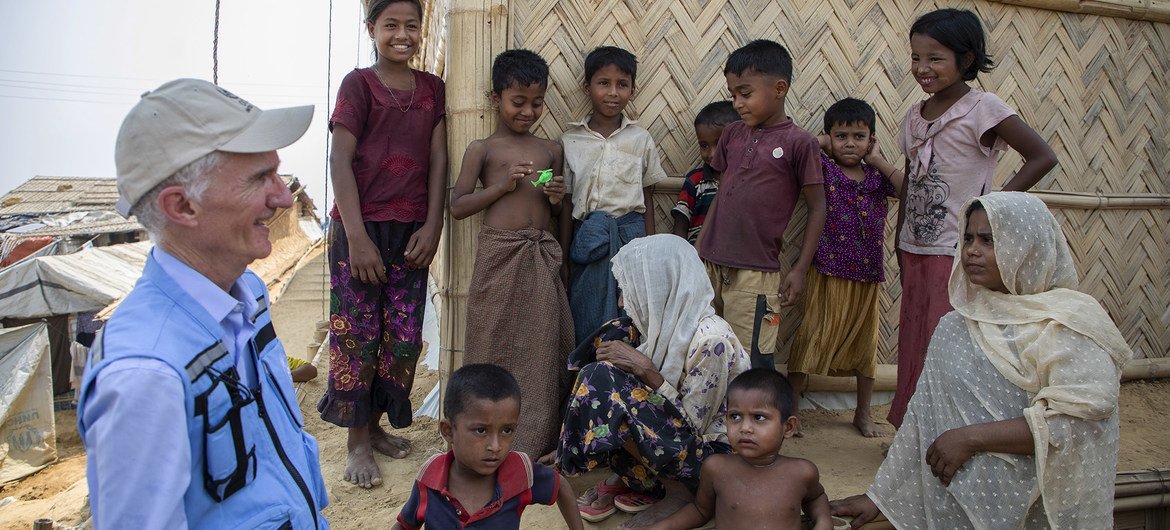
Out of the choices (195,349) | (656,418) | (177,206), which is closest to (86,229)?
(656,418)

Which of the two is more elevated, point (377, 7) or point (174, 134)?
point (377, 7)

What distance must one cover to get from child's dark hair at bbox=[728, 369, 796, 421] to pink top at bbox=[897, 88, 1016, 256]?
1173mm

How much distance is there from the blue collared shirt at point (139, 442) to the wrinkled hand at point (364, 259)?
208 cm

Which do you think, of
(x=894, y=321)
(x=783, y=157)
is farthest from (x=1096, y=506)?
(x=894, y=321)

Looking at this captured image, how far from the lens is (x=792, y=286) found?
361cm

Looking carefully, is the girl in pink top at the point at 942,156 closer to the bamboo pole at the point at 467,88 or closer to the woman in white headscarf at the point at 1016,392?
→ the woman in white headscarf at the point at 1016,392

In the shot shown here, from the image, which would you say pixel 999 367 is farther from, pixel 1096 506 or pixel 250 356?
pixel 250 356

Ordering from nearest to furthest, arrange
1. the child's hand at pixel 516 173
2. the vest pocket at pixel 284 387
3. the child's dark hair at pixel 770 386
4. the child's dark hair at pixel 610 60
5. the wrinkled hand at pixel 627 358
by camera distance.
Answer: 1. the vest pocket at pixel 284 387
2. the child's dark hair at pixel 770 386
3. the wrinkled hand at pixel 627 358
4. the child's hand at pixel 516 173
5. the child's dark hair at pixel 610 60

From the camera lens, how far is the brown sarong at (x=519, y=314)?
3482mm

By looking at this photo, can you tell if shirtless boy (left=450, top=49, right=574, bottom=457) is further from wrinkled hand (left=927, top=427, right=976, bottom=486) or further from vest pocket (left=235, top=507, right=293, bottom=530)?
vest pocket (left=235, top=507, right=293, bottom=530)

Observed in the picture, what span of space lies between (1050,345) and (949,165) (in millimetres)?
1227

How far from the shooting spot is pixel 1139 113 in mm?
4867

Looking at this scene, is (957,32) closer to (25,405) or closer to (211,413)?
(211,413)

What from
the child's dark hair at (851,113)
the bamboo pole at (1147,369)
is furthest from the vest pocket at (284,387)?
the bamboo pole at (1147,369)
